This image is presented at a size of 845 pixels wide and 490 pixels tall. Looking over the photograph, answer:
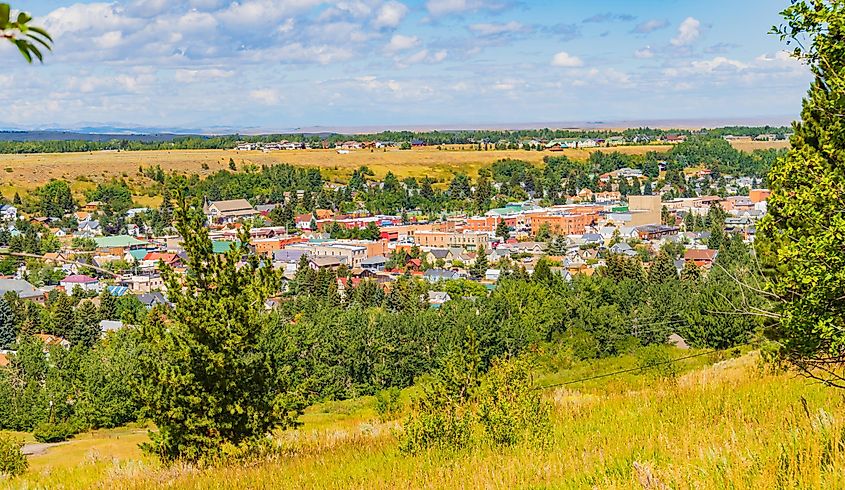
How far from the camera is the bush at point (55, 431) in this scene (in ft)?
98.3

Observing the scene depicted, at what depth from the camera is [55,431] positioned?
101ft

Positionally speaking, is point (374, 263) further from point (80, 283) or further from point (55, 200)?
point (55, 200)

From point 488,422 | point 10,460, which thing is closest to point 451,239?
point 10,460

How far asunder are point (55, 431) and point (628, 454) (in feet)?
102

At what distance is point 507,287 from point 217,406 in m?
39.7

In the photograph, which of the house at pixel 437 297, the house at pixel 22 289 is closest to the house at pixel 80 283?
the house at pixel 22 289

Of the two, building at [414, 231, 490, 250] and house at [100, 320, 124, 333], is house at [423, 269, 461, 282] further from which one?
house at [100, 320, 124, 333]

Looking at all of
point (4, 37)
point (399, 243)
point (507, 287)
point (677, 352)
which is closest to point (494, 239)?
point (399, 243)

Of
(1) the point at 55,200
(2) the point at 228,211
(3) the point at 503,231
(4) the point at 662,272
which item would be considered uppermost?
(1) the point at 55,200

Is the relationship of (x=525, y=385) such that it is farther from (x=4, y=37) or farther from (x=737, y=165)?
(x=737, y=165)

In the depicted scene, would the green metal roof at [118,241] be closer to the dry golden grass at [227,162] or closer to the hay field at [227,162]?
the hay field at [227,162]

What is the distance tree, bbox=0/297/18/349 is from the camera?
4785cm

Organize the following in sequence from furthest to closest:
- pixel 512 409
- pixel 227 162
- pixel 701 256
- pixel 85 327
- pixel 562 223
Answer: pixel 227 162
pixel 562 223
pixel 701 256
pixel 85 327
pixel 512 409

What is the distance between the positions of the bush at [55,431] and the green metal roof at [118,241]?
44.7m
